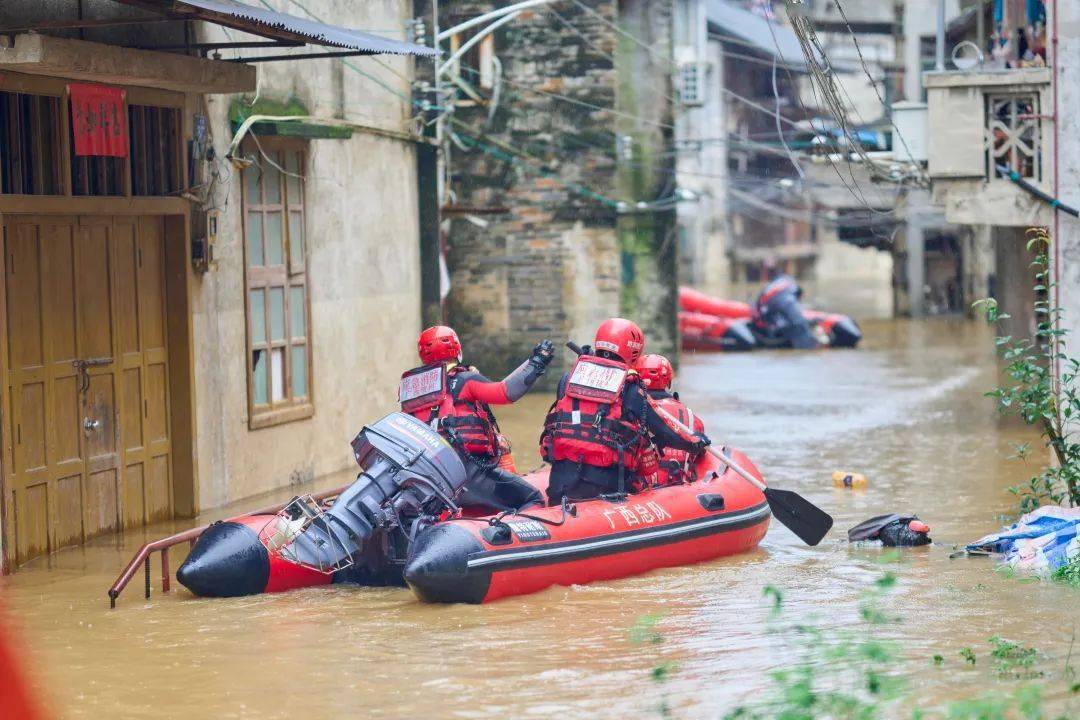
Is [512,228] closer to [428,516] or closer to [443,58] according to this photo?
[443,58]

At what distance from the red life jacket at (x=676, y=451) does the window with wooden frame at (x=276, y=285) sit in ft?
11.1

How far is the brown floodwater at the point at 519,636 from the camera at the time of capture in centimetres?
664

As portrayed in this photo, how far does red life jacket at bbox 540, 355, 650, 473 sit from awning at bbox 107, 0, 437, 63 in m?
2.69

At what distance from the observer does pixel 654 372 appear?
11.0 metres

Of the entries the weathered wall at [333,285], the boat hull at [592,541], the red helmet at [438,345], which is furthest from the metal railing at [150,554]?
the weathered wall at [333,285]

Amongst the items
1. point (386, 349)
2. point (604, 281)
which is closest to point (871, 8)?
point (604, 281)

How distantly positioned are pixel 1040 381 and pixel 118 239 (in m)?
6.32

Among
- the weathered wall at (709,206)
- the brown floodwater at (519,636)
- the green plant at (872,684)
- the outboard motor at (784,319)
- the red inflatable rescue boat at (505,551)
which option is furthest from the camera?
the weathered wall at (709,206)

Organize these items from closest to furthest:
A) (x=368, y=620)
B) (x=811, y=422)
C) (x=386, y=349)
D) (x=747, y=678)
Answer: (x=747, y=678) → (x=368, y=620) → (x=386, y=349) → (x=811, y=422)

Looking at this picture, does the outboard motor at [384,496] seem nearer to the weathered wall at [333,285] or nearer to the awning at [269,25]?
the awning at [269,25]

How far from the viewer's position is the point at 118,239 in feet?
36.0

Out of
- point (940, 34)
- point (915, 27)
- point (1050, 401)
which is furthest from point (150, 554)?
point (915, 27)

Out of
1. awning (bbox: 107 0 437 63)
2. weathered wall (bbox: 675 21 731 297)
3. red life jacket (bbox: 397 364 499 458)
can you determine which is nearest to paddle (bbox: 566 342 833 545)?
red life jacket (bbox: 397 364 499 458)

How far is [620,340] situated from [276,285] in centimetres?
397
